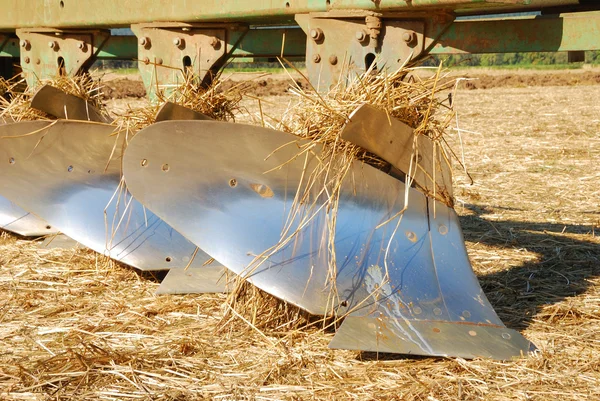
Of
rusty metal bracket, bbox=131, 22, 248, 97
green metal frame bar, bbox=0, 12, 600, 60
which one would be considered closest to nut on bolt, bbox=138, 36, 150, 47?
rusty metal bracket, bbox=131, 22, 248, 97

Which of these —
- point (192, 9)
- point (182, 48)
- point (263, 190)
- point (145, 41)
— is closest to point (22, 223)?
point (145, 41)

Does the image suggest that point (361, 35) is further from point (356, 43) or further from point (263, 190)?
point (263, 190)

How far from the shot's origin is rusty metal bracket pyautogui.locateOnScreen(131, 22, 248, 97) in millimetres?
3533

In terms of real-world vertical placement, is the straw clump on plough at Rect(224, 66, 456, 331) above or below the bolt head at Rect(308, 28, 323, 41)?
below

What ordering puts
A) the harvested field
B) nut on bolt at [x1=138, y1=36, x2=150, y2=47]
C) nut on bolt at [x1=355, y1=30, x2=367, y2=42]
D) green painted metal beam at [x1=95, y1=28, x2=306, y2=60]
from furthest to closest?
green painted metal beam at [x1=95, y1=28, x2=306, y2=60]
nut on bolt at [x1=138, y1=36, x2=150, y2=47]
nut on bolt at [x1=355, y1=30, x2=367, y2=42]
the harvested field

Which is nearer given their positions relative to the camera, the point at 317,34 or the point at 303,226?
the point at 303,226

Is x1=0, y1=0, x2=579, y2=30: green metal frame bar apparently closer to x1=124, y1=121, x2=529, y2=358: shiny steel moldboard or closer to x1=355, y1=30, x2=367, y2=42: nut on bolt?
x1=355, y1=30, x2=367, y2=42: nut on bolt

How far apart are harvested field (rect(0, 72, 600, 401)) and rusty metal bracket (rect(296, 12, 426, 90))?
0.29m

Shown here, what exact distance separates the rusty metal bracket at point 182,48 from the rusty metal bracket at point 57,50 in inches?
25.6

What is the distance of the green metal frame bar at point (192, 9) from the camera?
8.98 ft

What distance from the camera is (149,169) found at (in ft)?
9.23

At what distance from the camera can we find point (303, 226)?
106 inches

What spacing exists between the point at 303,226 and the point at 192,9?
1.26 metres

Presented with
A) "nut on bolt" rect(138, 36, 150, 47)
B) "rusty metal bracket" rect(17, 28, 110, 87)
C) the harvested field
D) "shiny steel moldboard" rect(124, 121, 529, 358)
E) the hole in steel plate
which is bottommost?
the harvested field
